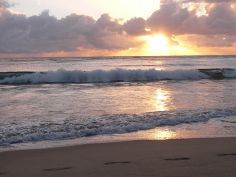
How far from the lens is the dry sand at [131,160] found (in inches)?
219

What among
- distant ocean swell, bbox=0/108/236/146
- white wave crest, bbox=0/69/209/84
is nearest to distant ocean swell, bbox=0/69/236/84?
white wave crest, bbox=0/69/209/84

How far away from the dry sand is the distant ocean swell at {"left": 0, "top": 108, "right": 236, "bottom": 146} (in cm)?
113

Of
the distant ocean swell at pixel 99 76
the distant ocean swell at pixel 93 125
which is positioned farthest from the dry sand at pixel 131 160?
the distant ocean swell at pixel 99 76

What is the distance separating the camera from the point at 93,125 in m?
9.41

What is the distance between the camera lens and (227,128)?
9.38m

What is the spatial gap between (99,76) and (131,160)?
23850 mm

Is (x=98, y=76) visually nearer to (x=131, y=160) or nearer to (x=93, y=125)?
(x=93, y=125)

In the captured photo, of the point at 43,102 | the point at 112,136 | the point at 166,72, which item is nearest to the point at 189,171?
the point at 112,136

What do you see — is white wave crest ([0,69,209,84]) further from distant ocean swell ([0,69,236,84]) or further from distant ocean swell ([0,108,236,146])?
distant ocean swell ([0,108,236,146])

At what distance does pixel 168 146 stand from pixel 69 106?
596cm

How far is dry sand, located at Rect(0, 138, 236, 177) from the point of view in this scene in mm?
5570

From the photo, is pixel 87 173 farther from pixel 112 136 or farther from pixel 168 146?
pixel 112 136

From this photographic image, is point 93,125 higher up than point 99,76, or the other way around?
point 99,76

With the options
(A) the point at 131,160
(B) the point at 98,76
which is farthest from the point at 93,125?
(B) the point at 98,76
